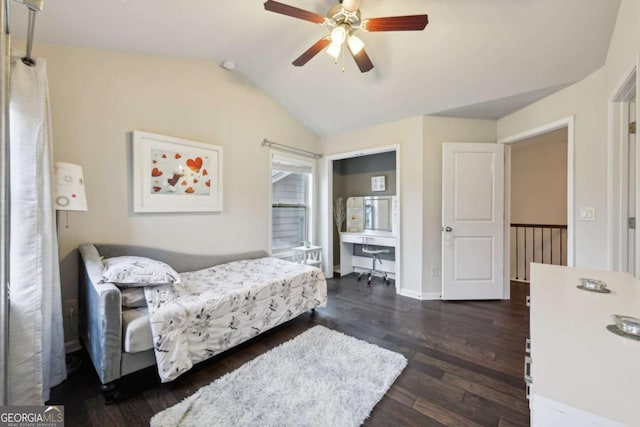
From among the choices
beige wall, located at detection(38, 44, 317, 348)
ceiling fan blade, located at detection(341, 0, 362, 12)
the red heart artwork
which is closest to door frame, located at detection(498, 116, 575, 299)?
ceiling fan blade, located at detection(341, 0, 362, 12)

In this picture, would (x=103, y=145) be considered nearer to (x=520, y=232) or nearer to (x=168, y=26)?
(x=168, y=26)

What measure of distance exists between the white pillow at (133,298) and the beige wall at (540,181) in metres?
5.73

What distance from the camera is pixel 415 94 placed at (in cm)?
310

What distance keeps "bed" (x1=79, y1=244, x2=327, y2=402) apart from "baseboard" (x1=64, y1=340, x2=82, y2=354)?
0.12 metres

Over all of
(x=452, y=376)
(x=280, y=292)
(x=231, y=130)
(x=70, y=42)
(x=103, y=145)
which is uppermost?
(x=70, y=42)

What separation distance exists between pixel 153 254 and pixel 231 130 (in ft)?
5.51

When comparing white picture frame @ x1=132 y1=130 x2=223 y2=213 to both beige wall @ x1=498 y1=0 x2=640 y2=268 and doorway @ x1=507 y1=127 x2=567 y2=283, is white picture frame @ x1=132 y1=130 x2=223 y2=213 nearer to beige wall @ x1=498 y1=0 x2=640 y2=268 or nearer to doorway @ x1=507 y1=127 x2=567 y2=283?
beige wall @ x1=498 y1=0 x2=640 y2=268

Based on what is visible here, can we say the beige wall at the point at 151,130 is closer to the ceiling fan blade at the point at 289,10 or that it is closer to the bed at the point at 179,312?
the bed at the point at 179,312

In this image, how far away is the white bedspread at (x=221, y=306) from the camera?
5.72ft

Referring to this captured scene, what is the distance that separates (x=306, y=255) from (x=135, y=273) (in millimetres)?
2586

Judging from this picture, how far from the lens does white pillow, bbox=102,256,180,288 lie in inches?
69.8

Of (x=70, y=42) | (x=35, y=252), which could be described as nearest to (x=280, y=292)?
(x=35, y=252)

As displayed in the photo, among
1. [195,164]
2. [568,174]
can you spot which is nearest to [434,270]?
[568,174]

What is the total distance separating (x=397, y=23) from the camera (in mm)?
1823
